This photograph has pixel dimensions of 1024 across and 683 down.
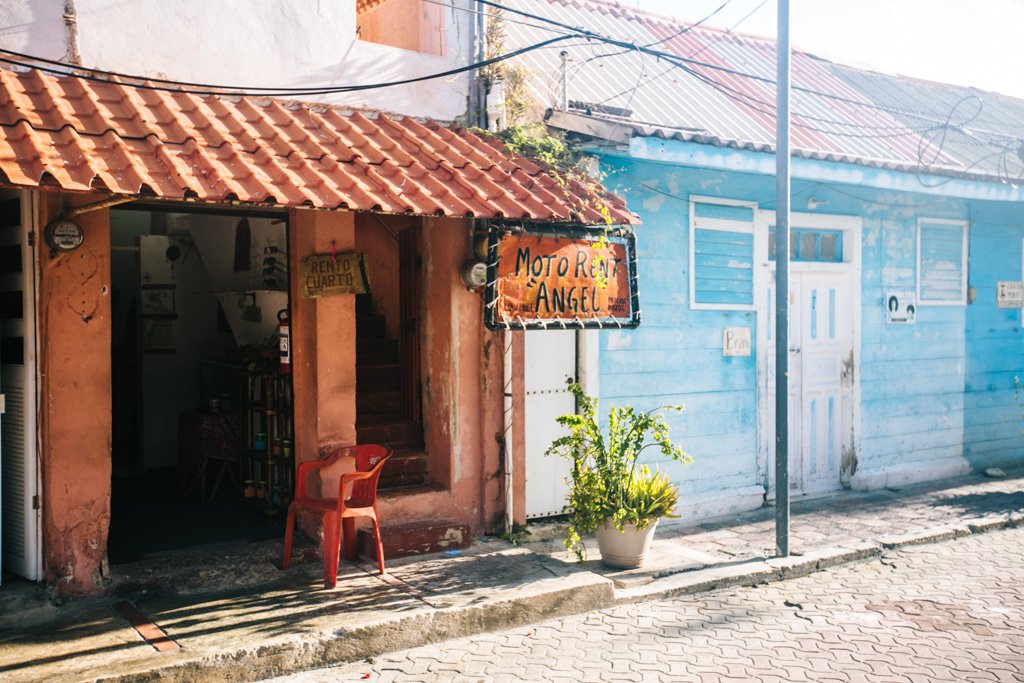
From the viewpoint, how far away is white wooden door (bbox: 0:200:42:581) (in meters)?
6.08

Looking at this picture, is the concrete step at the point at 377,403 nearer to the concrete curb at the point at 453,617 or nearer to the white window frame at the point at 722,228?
the concrete curb at the point at 453,617

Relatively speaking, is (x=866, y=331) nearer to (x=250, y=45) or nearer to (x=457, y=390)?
(x=457, y=390)

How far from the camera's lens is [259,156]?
6.18 metres

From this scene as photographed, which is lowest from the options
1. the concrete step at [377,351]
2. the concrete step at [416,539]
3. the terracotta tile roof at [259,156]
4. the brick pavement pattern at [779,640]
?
the brick pavement pattern at [779,640]

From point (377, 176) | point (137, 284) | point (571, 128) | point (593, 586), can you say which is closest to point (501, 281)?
point (377, 176)

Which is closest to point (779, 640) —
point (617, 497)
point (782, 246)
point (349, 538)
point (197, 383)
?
point (617, 497)

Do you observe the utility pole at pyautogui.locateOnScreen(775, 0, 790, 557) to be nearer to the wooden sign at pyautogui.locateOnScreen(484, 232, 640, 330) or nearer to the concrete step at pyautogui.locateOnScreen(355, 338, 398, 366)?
the wooden sign at pyautogui.locateOnScreen(484, 232, 640, 330)

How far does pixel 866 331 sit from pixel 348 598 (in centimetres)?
743

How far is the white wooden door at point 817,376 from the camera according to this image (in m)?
10.3

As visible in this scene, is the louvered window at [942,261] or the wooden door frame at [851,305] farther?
the louvered window at [942,261]

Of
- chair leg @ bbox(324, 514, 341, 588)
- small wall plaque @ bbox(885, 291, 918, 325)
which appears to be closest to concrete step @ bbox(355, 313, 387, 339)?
chair leg @ bbox(324, 514, 341, 588)

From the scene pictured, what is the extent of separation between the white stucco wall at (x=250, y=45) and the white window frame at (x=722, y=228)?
277cm

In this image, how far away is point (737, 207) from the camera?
382 inches

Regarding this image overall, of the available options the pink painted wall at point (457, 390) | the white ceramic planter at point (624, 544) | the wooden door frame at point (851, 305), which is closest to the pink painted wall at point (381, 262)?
the pink painted wall at point (457, 390)
